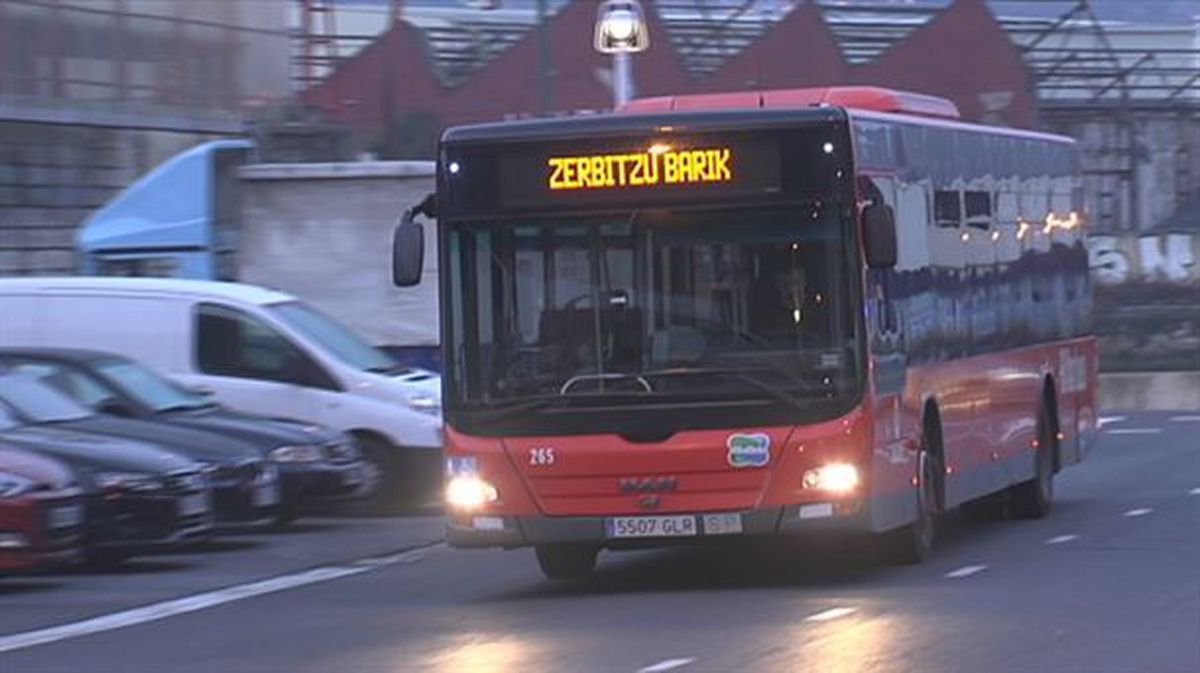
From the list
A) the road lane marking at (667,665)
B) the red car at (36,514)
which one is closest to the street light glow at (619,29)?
the red car at (36,514)

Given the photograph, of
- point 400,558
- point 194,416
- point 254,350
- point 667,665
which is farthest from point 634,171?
point 254,350

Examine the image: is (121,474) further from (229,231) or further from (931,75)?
(931,75)

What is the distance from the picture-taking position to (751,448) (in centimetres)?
1409

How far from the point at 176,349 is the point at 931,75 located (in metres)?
38.3

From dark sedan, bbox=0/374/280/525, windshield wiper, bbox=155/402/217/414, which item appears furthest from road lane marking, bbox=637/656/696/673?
windshield wiper, bbox=155/402/217/414

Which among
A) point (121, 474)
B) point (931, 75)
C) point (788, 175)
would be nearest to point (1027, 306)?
point (788, 175)

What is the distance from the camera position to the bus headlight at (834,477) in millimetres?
14109

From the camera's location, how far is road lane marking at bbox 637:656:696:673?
37.2 ft

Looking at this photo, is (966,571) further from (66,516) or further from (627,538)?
(66,516)

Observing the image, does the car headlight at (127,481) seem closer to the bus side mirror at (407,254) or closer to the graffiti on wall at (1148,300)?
the bus side mirror at (407,254)

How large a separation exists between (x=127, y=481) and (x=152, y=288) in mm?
5226

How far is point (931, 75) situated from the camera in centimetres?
5809

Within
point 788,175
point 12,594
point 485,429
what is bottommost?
point 12,594

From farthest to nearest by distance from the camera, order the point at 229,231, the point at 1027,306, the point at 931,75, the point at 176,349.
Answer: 1. the point at 931,75
2. the point at 229,231
3. the point at 176,349
4. the point at 1027,306
